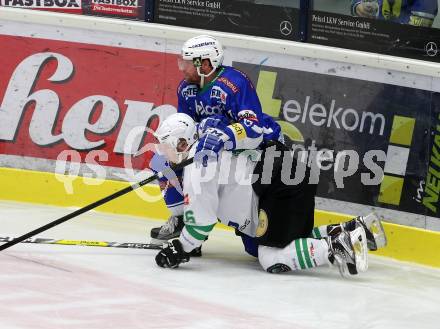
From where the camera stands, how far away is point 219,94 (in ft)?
17.9

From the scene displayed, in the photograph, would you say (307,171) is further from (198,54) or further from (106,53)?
(106,53)

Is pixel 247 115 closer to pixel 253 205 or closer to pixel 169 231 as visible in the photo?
pixel 253 205

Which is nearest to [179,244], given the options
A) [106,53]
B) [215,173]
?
[215,173]

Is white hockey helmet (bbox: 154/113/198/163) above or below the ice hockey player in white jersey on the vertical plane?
above

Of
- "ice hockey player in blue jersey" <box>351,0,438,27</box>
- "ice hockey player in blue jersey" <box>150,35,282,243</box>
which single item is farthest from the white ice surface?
"ice hockey player in blue jersey" <box>351,0,438,27</box>

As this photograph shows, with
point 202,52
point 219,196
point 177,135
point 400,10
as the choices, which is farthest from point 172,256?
point 400,10

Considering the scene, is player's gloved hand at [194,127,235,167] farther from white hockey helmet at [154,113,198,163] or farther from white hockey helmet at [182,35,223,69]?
white hockey helmet at [182,35,223,69]

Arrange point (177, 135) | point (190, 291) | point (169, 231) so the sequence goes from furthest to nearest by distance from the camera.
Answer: point (169, 231), point (177, 135), point (190, 291)

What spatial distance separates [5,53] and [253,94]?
207 cm

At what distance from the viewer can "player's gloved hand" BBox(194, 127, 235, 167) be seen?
5.18 metres

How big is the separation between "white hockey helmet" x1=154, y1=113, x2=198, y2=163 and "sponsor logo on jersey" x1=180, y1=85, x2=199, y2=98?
0.87 ft

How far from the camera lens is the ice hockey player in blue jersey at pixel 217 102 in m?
5.26

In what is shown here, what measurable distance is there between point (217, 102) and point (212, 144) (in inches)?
14.8

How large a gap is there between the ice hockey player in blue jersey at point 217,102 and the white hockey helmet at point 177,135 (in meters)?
0.09
